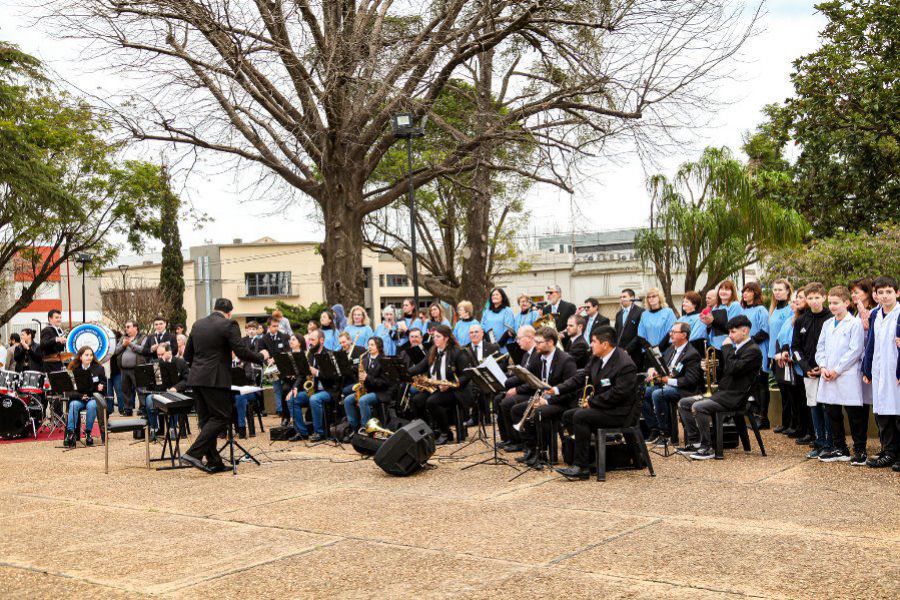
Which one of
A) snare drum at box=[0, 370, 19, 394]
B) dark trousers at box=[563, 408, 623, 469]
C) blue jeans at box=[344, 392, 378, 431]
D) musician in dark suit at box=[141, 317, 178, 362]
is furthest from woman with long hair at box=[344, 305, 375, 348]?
dark trousers at box=[563, 408, 623, 469]

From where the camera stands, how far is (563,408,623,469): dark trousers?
31.8ft

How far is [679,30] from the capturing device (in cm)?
1742

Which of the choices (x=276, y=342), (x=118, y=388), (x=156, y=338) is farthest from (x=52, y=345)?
(x=276, y=342)

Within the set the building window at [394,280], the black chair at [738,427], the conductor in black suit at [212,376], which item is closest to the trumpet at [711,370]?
the black chair at [738,427]

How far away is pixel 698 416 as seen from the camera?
10.8 metres

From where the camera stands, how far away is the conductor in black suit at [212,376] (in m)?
11.3

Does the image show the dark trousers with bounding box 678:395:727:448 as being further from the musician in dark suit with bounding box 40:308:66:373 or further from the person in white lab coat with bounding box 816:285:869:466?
the musician in dark suit with bounding box 40:308:66:373

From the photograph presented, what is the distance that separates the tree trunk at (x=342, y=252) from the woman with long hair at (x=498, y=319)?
4.78 metres

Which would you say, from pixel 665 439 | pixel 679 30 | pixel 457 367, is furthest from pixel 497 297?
pixel 679 30

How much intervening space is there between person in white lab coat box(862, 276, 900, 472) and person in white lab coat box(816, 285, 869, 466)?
0.70 feet

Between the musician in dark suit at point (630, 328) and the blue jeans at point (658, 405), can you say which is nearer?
the blue jeans at point (658, 405)

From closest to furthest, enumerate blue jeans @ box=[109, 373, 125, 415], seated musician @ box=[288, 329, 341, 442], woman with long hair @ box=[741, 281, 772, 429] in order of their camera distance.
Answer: woman with long hair @ box=[741, 281, 772, 429], seated musician @ box=[288, 329, 341, 442], blue jeans @ box=[109, 373, 125, 415]

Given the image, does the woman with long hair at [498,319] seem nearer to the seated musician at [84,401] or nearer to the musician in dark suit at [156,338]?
the seated musician at [84,401]

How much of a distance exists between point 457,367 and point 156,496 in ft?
15.6
